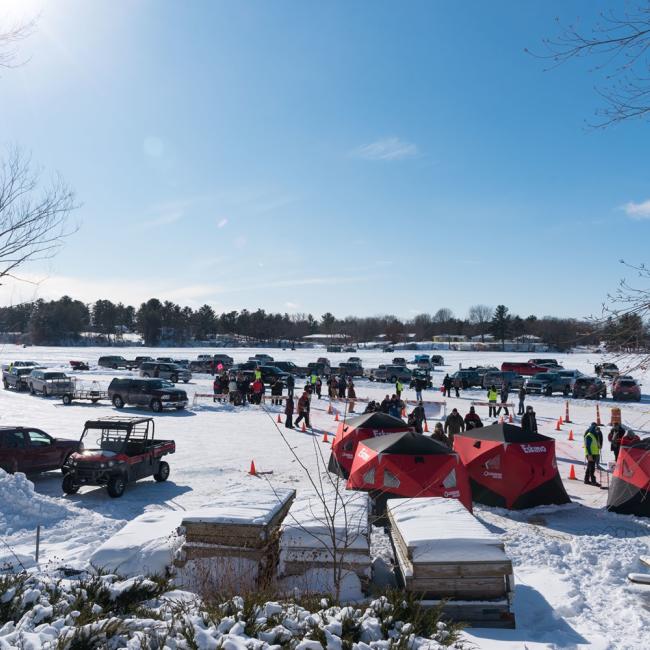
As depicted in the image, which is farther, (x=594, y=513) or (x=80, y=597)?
(x=594, y=513)

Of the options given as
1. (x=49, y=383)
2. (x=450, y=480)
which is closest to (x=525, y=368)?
(x=49, y=383)

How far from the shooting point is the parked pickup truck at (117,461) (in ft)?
40.7

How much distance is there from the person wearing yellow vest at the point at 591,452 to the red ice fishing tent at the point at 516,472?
79.4 inches

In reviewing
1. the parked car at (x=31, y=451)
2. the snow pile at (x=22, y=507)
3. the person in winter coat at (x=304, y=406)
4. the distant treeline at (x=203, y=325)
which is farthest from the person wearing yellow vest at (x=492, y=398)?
the distant treeline at (x=203, y=325)

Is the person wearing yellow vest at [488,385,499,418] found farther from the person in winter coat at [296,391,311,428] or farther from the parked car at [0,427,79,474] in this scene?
the parked car at [0,427,79,474]

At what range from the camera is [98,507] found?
11805 mm

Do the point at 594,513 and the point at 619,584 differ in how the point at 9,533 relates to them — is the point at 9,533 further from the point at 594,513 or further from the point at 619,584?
the point at 594,513

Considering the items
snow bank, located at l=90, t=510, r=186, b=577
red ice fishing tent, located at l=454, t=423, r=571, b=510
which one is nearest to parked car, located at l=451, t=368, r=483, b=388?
red ice fishing tent, located at l=454, t=423, r=571, b=510

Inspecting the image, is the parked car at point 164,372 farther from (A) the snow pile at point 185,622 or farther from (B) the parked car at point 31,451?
(A) the snow pile at point 185,622

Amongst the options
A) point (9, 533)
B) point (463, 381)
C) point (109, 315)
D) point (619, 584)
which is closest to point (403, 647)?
point (619, 584)

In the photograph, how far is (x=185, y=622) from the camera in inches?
196

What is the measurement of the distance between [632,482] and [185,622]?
989 centimetres

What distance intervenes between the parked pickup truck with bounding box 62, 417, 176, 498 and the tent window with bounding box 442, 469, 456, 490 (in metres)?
7.00

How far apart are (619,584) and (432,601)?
3261 millimetres
